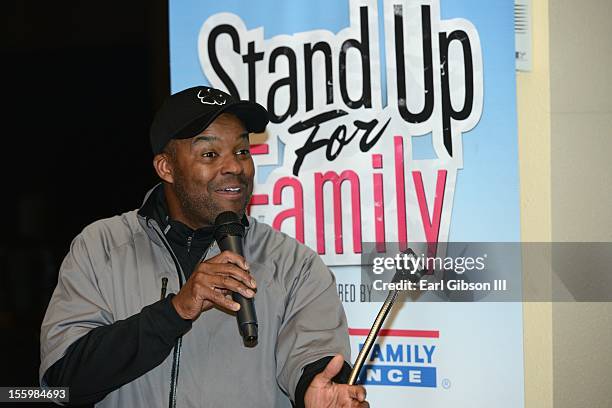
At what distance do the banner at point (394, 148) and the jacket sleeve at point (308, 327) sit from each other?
1.83ft

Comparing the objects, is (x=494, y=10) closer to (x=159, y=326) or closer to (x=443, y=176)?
(x=443, y=176)

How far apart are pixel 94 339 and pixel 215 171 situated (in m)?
0.56

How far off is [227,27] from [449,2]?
83 centimetres

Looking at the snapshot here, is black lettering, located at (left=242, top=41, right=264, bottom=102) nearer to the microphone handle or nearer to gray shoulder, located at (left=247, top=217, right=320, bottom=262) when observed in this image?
gray shoulder, located at (left=247, top=217, right=320, bottom=262)

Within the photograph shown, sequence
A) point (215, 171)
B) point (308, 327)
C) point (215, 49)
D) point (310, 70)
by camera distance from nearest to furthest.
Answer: point (308, 327), point (215, 171), point (310, 70), point (215, 49)

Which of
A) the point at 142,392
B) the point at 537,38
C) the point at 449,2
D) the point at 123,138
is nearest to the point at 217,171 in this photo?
the point at 142,392

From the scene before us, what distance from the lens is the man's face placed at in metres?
2.19

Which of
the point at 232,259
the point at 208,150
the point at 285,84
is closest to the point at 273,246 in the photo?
the point at 208,150

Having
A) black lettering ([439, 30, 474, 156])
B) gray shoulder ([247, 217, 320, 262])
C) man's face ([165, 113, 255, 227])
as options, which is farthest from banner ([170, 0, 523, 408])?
man's face ([165, 113, 255, 227])

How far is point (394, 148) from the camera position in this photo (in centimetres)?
270

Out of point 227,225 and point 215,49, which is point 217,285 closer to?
point 227,225

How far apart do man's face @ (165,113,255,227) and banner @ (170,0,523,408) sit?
24.7 inches

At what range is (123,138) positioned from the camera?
4.36 metres

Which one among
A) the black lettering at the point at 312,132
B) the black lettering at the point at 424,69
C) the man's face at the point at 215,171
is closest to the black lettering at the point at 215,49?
the black lettering at the point at 312,132
